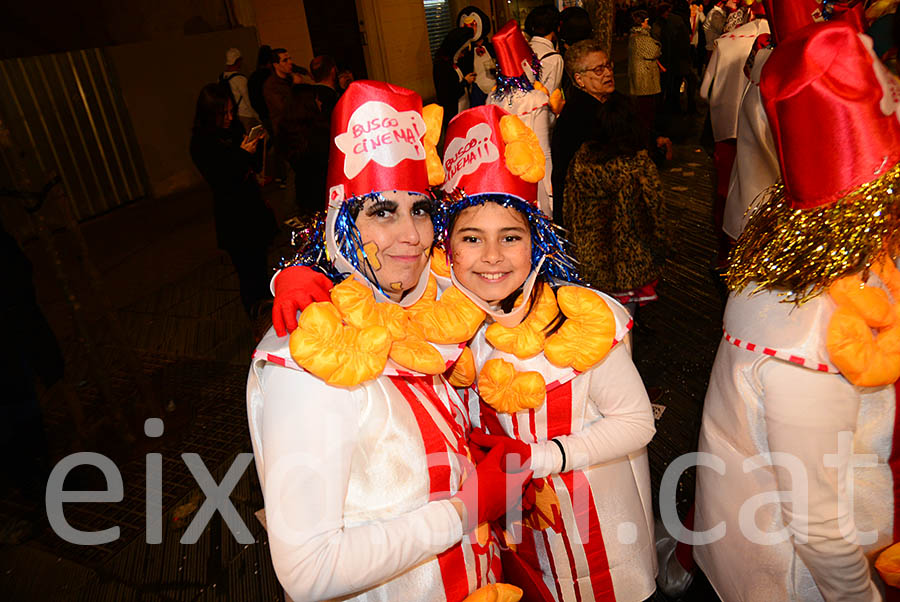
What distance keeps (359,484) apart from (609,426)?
0.79m

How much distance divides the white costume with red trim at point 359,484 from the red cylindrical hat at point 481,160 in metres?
0.63

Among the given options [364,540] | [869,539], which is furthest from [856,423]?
[364,540]

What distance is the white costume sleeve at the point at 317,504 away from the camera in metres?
1.33

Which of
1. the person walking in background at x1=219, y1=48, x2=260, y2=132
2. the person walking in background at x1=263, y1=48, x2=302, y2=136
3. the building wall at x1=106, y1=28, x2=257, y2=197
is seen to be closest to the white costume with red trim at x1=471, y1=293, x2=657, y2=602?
the person walking in background at x1=263, y1=48, x2=302, y2=136

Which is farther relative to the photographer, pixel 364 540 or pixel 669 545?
pixel 669 545

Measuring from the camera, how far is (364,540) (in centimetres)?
138

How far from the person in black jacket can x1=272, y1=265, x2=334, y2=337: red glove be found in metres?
2.74

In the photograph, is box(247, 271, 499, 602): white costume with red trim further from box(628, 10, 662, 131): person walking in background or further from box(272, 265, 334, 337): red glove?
box(628, 10, 662, 131): person walking in background

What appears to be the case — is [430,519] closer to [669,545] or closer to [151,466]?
[669,545]

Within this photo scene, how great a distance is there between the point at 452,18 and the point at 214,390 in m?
16.2

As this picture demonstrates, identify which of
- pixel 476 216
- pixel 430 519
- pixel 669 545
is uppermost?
pixel 476 216

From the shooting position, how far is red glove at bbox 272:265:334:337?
4.95ft

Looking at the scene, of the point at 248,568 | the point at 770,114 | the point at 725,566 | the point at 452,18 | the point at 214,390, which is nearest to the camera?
the point at 770,114

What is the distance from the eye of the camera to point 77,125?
27.2ft
